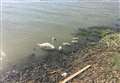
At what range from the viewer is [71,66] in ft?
26.5

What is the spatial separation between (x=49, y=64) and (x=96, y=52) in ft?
6.49

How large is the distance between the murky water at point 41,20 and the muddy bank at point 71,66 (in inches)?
42.4

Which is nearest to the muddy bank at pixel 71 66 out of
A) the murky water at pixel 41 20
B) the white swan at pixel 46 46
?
the white swan at pixel 46 46

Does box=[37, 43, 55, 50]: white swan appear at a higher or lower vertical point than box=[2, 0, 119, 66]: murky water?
lower

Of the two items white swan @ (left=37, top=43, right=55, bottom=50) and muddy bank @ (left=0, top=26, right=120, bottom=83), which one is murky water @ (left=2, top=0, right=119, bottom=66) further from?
muddy bank @ (left=0, top=26, right=120, bottom=83)

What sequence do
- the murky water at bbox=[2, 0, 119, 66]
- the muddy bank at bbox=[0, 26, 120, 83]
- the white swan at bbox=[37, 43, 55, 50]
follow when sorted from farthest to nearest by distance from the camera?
1. the murky water at bbox=[2, 0, 119, 66]
2. the white swan at bbox=[37, 43, 55, 50]
3. the muddy bank at bbox=[0, 26, 120, 83]

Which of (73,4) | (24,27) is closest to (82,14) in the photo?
(73,4)

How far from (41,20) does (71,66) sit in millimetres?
6943

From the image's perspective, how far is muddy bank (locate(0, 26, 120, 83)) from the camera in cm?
724

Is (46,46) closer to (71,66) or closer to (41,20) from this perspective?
(71,66)

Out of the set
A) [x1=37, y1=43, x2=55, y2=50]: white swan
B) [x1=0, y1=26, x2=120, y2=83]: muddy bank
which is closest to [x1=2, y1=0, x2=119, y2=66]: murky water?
[x1=37, y1=43, x2=55, y2=50]: white swan

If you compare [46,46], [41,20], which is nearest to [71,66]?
[46,46]

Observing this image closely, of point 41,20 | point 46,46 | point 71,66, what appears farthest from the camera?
point 41,20

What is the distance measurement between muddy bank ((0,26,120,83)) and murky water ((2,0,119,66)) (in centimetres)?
108
